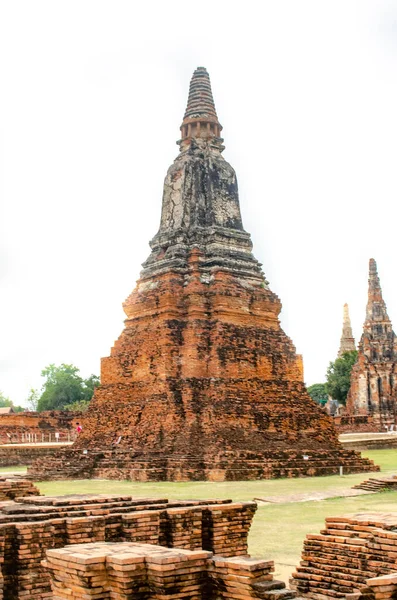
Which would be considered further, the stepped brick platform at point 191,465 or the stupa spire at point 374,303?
the stupa spire at point 374,303

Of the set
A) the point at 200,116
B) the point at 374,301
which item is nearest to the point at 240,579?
the point at 200,116

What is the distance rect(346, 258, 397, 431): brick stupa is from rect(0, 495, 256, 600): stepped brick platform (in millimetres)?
45196

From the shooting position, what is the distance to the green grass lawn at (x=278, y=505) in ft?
33.4

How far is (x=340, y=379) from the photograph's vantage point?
2494 inches

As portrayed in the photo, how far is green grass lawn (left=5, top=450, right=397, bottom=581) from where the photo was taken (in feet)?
33.4

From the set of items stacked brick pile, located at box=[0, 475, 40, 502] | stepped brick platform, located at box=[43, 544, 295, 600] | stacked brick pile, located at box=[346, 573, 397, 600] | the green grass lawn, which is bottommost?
the green grass lawn

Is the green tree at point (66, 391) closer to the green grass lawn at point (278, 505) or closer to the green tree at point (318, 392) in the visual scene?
the green tree at point (318, 392)

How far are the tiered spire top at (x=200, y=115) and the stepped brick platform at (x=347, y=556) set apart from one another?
74.9ft

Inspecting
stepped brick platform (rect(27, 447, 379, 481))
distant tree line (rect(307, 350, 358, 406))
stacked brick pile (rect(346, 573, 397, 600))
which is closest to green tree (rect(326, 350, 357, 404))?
distant tree line (rect(307, 350, 358, 406))

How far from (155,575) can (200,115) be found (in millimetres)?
25283

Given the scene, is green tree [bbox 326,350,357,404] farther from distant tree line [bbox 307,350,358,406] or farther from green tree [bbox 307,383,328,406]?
green tree [bbox 307,383,328,406]

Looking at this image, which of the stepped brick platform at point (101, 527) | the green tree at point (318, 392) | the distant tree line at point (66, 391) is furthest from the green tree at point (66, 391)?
the stepped brick platform at point (101, 527)

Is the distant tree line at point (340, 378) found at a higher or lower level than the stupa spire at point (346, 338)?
lower

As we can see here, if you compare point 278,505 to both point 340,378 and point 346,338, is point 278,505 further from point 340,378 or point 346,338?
point 346,338
